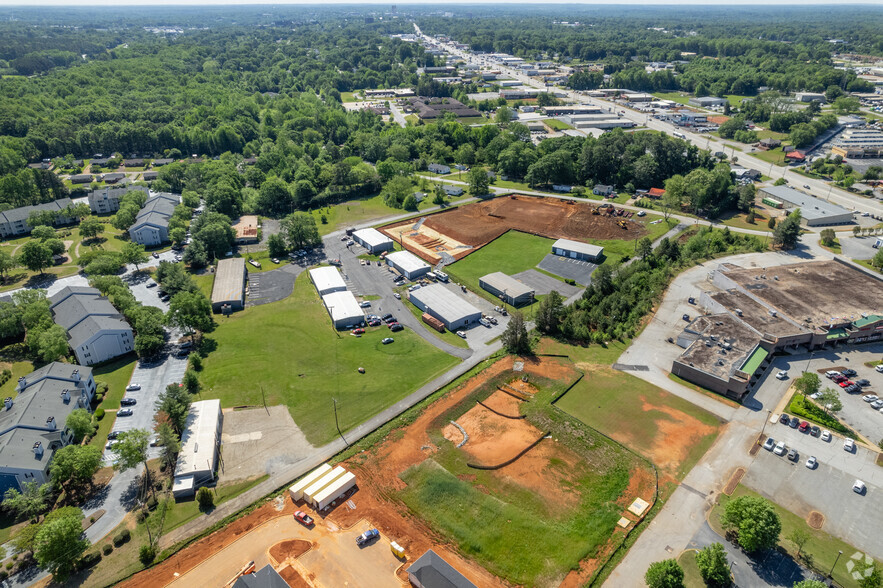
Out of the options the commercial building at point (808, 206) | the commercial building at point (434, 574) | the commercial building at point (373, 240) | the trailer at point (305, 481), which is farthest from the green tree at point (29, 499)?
the commercial building at point (808, 206)

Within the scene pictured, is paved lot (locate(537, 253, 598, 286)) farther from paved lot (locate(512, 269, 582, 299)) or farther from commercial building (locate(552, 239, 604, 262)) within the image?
paved lot (locate(512, 269, 582, 299))

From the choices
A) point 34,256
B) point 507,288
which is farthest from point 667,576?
point 34,256

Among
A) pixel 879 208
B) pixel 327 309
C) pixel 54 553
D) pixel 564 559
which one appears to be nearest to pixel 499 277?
pixel 327 309

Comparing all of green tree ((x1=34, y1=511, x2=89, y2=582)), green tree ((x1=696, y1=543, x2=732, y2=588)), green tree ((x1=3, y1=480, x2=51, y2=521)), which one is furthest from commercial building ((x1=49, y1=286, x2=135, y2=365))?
green tree ((x1=696, y1=543, x2=732, y2=588))

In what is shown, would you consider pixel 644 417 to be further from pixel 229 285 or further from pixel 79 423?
pixel 229 285

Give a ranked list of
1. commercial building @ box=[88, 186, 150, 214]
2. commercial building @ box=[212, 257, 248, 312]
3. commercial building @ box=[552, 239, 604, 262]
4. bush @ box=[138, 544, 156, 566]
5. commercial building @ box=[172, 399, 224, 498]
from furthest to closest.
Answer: commercial building @ box=[88, 186, 150, 214]
commercial building @ box=[552, 239, 604, 262]
commercial building @ box=[212, 257, 248, 312]
commercial building @ box=[172, 399, 224, 498]
bush @ box=[138, 544, 156, 566]

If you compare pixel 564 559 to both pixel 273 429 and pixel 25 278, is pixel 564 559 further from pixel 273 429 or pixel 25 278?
pixel 25 278
